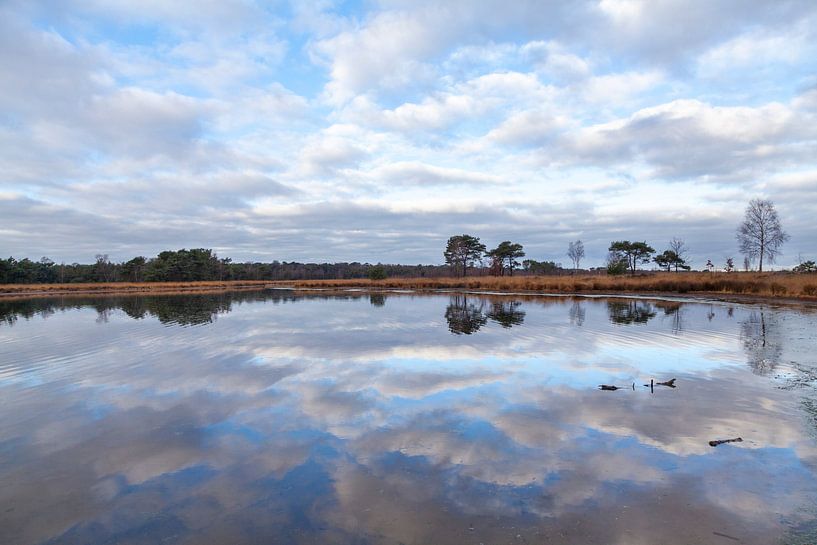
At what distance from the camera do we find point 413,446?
6137mm

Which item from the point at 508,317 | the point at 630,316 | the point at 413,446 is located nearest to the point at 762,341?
the point at 630,316

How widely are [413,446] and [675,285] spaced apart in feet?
130

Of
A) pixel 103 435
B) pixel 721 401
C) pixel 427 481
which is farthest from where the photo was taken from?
pixel 721 401

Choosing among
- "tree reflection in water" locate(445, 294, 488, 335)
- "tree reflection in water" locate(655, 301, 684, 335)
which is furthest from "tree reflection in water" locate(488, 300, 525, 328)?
"tree reflection in water" locate(655, 301, 684, 335)

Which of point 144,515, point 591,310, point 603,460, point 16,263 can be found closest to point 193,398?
point 144,515

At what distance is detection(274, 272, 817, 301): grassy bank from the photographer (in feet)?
97.9

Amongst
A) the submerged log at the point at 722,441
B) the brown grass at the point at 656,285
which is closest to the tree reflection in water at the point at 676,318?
the brown grass at the point at 656,285

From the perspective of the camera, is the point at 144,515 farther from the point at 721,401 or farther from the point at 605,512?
the point at 721,401

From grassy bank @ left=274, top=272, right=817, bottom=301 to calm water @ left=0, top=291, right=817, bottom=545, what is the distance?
2093cm

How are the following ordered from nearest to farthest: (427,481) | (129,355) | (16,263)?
1. (427,481)
2. (129,355)
3. (16,263)

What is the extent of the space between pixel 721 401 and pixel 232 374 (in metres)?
9.87

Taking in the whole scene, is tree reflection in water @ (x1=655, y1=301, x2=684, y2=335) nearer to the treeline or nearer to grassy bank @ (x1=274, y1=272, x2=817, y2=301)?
grassy bank @ (x1=274, y1=272, x2=817, y2=301)

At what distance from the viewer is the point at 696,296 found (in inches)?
1339

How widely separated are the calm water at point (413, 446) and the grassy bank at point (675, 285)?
20.9 metres
